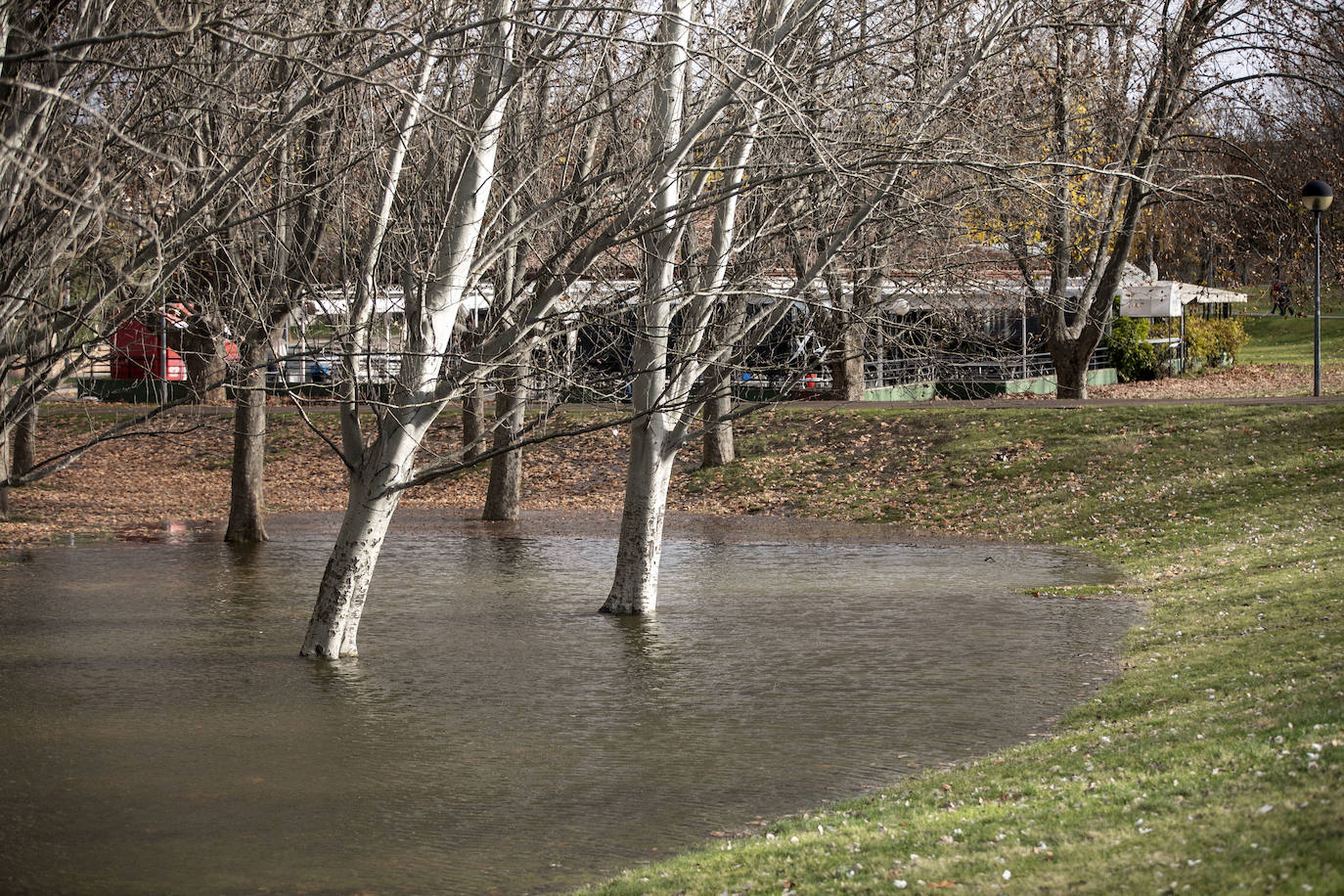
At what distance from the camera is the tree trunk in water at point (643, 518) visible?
1344 centimetres

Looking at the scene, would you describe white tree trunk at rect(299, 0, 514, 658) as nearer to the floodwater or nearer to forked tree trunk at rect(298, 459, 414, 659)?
forked tree trunk at rect(298, 459, 414, 659)

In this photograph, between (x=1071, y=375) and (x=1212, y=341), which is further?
(x=1212, y=341)

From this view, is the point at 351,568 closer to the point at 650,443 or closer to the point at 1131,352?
the point at 650,443

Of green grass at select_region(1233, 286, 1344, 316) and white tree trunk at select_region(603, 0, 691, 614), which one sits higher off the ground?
green grass at select_region(1233, 286, 1344, 316)

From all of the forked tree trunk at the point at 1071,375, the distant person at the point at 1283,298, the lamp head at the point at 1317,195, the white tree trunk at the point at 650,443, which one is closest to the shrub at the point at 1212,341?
the distant person at the point at 1283,298

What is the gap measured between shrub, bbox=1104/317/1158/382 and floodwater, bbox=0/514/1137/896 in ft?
79.0

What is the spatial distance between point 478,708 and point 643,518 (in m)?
3.61

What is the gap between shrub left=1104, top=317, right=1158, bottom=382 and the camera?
39.9m

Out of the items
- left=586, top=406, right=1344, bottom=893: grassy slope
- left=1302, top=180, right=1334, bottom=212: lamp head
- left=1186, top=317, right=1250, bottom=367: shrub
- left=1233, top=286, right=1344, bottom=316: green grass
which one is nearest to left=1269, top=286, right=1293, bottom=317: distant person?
left=1233, top=286, right=1344, bottom=316: green grass

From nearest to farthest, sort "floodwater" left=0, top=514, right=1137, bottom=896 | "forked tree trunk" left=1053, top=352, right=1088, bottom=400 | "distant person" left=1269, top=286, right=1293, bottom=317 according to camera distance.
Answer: "floodwater" left=0, top=514, right=1137, bottom=896, "forked tree trunk" left=1053, top=352, right=1088, bottom=400, "distant person" left=1269, top=286, right=1293, bottom=317

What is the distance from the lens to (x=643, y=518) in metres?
13.5

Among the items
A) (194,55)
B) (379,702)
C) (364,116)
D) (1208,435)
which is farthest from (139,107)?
(1208,435)

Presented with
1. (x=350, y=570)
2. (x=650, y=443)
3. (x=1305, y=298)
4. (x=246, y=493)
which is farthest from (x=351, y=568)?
(x=1305, y=298)

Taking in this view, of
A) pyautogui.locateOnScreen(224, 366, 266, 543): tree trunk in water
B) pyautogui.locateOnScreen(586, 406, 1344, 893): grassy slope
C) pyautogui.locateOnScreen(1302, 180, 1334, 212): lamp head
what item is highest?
pyautogui.locateOnScreen(1302, 180, 1334, 212): lamp head
